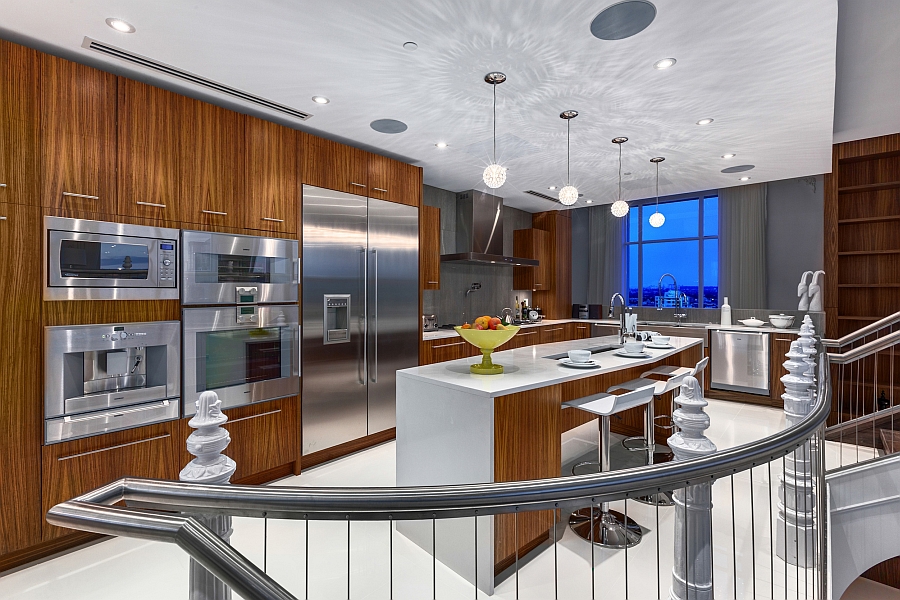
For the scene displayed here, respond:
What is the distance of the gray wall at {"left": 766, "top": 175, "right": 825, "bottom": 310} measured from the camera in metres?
5.06

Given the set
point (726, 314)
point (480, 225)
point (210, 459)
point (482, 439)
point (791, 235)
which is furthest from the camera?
point (480, 225)

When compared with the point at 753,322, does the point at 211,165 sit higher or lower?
higher

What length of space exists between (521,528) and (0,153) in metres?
3.11

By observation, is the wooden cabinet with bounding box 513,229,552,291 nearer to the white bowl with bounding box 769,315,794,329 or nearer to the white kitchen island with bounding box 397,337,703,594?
the white bowl with bounding box 769,315,794,329

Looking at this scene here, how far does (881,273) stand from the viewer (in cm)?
457

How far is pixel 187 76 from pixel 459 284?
380 centimetres

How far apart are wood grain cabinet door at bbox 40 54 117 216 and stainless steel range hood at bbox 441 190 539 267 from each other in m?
3.65

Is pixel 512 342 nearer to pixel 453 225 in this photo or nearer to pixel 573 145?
pixel 453 225

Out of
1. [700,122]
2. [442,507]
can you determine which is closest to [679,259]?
[700,122]

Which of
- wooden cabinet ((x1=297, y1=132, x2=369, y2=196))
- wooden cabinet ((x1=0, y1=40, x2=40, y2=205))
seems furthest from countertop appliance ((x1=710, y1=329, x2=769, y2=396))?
wooden cabinet ((x1=0, y1=40, x2=40, y2=205))

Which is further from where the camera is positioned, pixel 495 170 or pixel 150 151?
pixel 495 170

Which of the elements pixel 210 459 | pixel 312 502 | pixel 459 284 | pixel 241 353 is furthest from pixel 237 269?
pixel 459 284

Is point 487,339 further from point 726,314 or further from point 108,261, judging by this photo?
point 726,314

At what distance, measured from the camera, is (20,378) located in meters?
2.11
